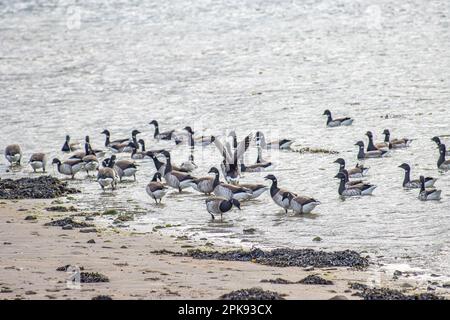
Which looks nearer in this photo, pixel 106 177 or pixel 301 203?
pixel 301 203

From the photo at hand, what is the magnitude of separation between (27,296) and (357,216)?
911 centimetres

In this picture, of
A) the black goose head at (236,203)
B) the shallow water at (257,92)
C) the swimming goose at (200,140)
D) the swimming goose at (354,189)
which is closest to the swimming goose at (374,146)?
the shallow water at (257,92)

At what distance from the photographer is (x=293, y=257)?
15914 mm

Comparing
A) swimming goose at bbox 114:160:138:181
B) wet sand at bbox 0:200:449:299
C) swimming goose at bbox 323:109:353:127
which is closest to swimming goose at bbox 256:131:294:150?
swimming goose at bbox 323:109:353:127

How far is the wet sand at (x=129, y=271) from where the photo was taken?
1312 cm

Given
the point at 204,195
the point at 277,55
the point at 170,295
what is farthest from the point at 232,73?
the point at 170,295

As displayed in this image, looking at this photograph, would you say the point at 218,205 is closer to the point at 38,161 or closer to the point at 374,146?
the point at 374,146

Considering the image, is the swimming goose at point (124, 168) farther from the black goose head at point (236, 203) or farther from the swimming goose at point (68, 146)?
the black goose head at point (236, 203)

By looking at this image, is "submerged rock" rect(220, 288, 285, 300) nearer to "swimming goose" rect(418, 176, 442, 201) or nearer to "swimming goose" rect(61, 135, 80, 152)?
"swimming goose" rect(418, 176, 442, 201)

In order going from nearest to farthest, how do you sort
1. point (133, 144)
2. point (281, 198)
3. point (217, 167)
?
1. point (281, 198)
2. point (217, 167)
3. point (133, 144)

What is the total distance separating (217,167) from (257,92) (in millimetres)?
10000

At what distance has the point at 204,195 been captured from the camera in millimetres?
23156

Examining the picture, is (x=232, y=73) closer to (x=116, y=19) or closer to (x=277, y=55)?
(x=277, y=55)

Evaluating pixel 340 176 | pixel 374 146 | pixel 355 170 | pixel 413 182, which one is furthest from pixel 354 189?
pixel 374 146
